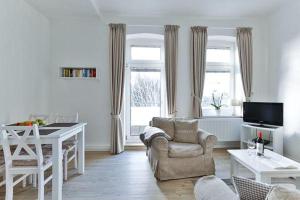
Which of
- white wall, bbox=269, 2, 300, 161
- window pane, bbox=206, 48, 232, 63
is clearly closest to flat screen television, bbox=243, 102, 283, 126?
white wall, bbox=269, 2, 300, 161

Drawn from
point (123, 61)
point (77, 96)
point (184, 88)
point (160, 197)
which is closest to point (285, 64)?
point (184, 88)

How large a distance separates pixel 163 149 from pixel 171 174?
39cm

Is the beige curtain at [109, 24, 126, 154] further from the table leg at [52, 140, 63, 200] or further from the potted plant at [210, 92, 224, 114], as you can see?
the table leg at [52, 140, 63, 200]

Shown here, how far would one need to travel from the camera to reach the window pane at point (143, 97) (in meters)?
5.37

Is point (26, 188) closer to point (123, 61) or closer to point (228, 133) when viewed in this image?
point (123, 61)

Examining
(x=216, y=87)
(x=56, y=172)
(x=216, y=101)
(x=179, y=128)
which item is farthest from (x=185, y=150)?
(x=216, y=87)

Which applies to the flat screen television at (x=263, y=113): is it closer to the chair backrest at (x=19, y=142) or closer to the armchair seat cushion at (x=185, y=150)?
the armchair seat cushion at (x=185, y=150)

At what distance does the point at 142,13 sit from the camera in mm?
4992

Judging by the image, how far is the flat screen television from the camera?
14.0ft

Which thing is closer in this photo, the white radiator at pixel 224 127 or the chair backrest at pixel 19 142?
the chair backrest at pixel 19 142

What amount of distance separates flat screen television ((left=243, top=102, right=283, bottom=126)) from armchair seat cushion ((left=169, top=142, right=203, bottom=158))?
1.83 metres

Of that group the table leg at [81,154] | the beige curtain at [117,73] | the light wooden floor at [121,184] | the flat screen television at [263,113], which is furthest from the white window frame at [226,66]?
the table leg at [81,154]

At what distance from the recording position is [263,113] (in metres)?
4.50

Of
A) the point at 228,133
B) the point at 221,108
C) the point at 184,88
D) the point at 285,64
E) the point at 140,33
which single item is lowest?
the point at 228,133
